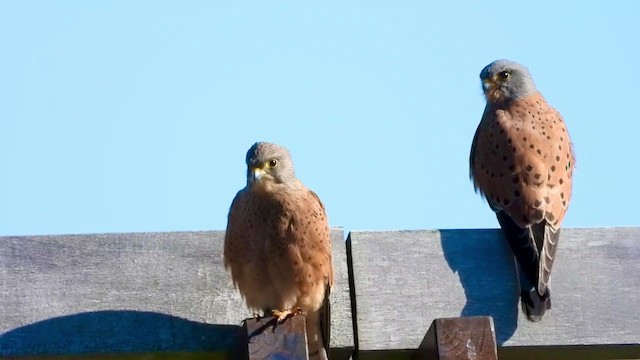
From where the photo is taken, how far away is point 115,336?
316 cm

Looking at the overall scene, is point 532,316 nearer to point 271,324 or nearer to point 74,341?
point 271,324

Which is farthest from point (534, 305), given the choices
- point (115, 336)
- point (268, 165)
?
point (268, 165)

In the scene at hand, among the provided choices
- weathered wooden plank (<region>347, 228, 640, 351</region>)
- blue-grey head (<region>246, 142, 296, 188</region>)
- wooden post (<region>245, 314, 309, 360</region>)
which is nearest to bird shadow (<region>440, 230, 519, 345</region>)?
weathered wooden plank (<region>347, 228, 640, 351</region>)

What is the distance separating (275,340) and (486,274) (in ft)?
2.45

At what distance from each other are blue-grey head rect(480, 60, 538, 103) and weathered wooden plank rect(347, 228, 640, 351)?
6.69ft

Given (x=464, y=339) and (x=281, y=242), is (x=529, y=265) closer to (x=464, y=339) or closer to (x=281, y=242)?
(x=464, y=339)

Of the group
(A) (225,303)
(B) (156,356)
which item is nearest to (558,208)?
(A) (225,303)

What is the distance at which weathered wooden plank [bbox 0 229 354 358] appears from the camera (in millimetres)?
3170

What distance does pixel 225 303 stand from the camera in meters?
3.36

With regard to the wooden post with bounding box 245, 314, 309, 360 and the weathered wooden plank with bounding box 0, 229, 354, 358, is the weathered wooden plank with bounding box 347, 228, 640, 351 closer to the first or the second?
the weathered wooden plank with bounding box 0, 229, 354, 358

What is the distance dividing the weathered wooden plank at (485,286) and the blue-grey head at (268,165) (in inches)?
48.8

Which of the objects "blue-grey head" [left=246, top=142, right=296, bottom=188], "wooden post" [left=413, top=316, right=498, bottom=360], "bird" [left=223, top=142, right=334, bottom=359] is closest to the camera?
"wooden post" [left=413, top=316, right=498, bottom=360]

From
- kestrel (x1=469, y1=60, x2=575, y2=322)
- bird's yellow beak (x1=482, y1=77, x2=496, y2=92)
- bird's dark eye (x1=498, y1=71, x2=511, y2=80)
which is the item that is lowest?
kestrel (x1=469, y1=60, x2=575, y2=322)

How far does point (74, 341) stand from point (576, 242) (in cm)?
148
